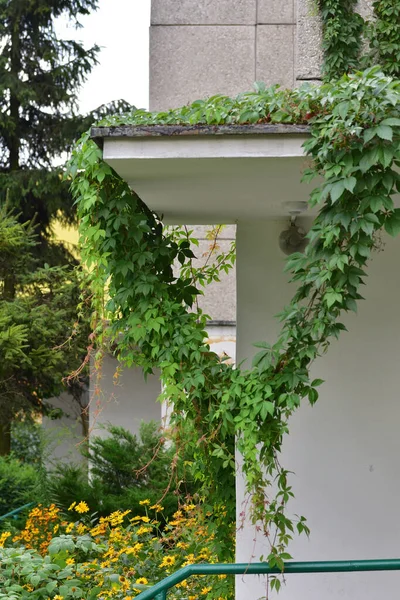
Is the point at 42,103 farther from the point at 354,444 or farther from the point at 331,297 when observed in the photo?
the point at 331,297

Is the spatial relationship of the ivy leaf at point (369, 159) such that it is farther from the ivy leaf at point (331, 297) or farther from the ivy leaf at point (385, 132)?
the ivy leaf at point (331, 297)

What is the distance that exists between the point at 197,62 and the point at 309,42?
1.99m

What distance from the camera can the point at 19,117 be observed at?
58.3ft

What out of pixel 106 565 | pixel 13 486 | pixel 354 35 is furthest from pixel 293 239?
pixel 13 486

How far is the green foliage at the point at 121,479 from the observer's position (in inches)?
362

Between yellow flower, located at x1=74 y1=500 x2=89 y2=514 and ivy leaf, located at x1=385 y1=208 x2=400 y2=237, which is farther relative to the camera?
yellow flower, located at x1=74 y1=500 x2=89 y2=514

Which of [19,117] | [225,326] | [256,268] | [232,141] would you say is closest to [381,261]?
[256,268]

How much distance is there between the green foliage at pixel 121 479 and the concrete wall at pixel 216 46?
3.95m

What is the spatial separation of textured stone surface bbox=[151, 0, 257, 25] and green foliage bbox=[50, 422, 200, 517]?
4815 mm

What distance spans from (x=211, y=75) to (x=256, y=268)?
5.58 metres

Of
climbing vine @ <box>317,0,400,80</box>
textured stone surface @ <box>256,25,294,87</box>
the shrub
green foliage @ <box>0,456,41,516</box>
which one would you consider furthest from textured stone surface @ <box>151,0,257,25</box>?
green foliage @ <box>0,456,41,516</box>

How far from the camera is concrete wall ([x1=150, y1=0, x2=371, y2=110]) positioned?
1024cm

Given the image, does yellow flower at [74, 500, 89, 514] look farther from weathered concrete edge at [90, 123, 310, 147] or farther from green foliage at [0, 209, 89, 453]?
green foliage at [0, 209, 89, 453]

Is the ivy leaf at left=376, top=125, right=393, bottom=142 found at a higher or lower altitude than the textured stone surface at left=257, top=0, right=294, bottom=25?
lower
